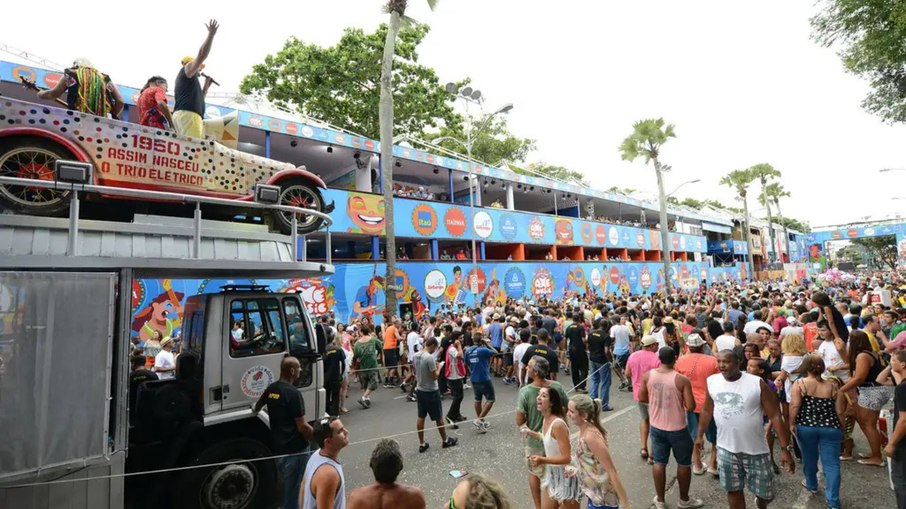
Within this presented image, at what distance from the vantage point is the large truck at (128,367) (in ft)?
10.8

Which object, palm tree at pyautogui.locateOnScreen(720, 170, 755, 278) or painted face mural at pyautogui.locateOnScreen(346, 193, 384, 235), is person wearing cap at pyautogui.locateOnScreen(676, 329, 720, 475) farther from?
palm tree at pyautogui.locateOnScreen(720, 170, 755, 278)

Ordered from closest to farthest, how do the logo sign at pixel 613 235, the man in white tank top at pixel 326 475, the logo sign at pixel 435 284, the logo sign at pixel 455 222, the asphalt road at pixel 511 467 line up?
the man in white tank top at pixel 326 475 → the asphalt road at pixel 511 467 → the logo sign at pixel 435 284 → the logo sign at pixel 455 222 → the logo sign at pixel 613 235

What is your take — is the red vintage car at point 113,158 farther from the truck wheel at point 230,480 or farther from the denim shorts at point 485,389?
the denim shorts at point 485,389

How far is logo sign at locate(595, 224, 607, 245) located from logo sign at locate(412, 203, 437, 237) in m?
15.4

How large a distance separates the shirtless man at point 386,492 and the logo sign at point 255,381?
261cm

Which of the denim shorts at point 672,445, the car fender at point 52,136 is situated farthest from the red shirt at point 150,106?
the denim shorts at point 672,445

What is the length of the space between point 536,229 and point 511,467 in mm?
22724

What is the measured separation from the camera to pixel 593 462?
143 inches

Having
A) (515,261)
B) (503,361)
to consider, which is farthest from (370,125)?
(503,361)

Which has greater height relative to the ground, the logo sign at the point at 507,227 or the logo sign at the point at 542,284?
the logo sign at the point at 507,227

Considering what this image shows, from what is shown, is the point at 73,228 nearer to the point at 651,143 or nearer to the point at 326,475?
the point at 326,475

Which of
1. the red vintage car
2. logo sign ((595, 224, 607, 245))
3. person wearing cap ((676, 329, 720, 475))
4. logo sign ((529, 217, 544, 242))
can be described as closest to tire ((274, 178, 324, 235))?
the red vintage car

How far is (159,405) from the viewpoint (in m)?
4.55

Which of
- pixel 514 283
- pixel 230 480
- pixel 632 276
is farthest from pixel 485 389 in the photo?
pixel 632 276
